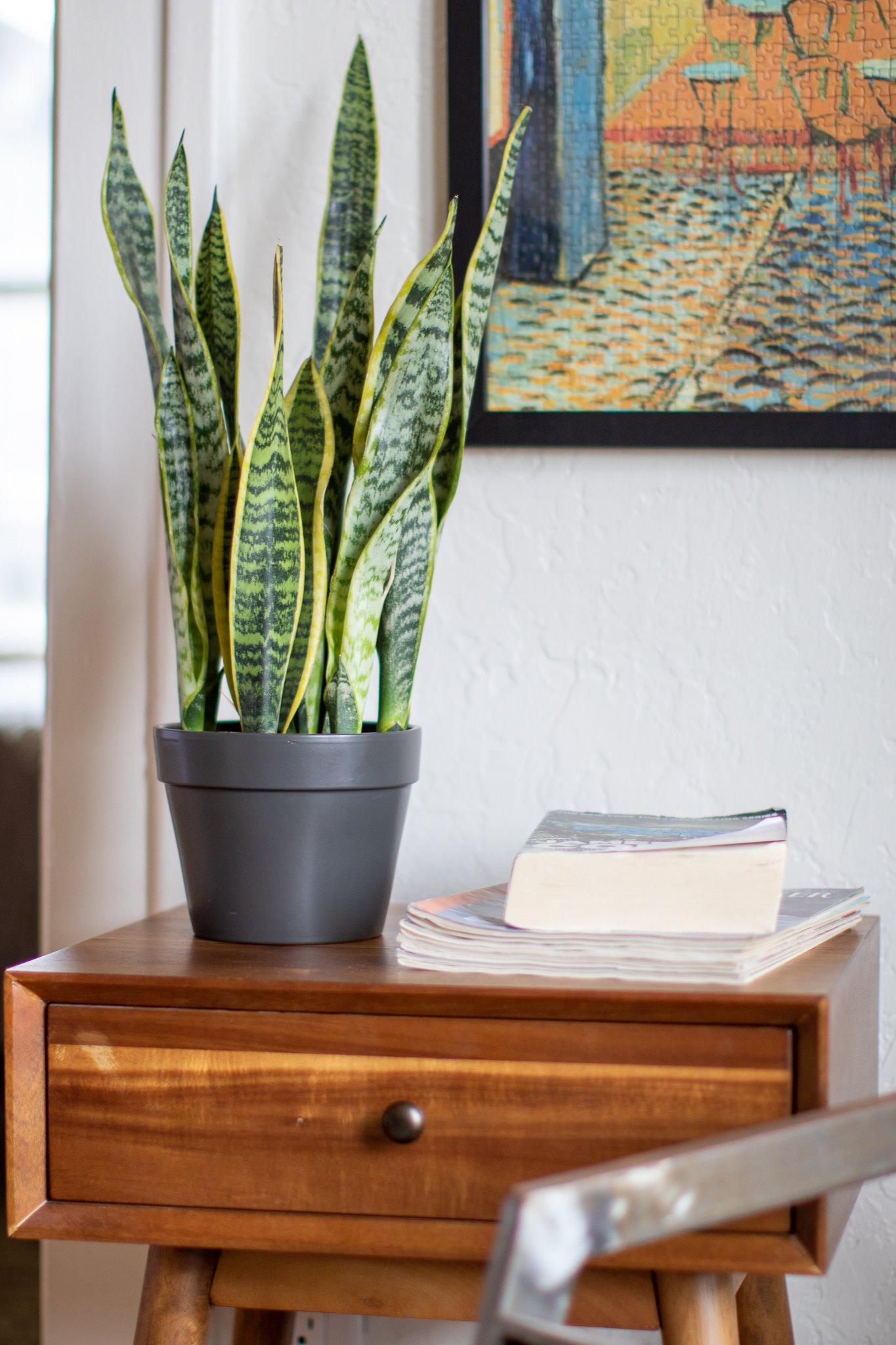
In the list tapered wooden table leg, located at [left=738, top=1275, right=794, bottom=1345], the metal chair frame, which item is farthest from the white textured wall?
the metal chair frame

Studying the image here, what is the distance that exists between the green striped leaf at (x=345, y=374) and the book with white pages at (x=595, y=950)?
0.92 feet

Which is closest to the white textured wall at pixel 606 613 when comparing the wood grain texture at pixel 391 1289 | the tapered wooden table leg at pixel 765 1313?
the tapered wooden table leg at pixel 765 1313

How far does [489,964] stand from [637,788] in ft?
1.27

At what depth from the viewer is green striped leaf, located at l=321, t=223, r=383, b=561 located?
83 cm

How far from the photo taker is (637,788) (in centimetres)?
105

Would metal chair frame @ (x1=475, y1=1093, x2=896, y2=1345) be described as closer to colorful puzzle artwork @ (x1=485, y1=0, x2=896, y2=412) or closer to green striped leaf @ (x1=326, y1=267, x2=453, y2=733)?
green striped leaf @ (x1=326, y1=267, x2=453, y2=733)

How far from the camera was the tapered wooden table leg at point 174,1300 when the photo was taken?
0.73m

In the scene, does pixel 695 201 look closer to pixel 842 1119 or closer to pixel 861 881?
pixel 861 881

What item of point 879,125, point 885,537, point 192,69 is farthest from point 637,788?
point 192,69

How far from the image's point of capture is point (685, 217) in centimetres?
103

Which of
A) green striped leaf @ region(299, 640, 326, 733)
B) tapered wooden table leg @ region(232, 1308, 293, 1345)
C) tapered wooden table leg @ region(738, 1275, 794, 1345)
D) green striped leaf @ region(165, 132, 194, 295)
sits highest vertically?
green striped leaf @ region(165, 132, 194, 295)

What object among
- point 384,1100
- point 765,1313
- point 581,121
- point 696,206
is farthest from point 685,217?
point 765,1313

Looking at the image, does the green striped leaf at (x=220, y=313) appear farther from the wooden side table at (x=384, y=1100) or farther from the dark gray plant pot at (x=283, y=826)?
the wooden side table at (x=384, y=1100)

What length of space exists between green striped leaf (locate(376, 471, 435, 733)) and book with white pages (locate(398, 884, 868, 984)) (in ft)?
0.48
